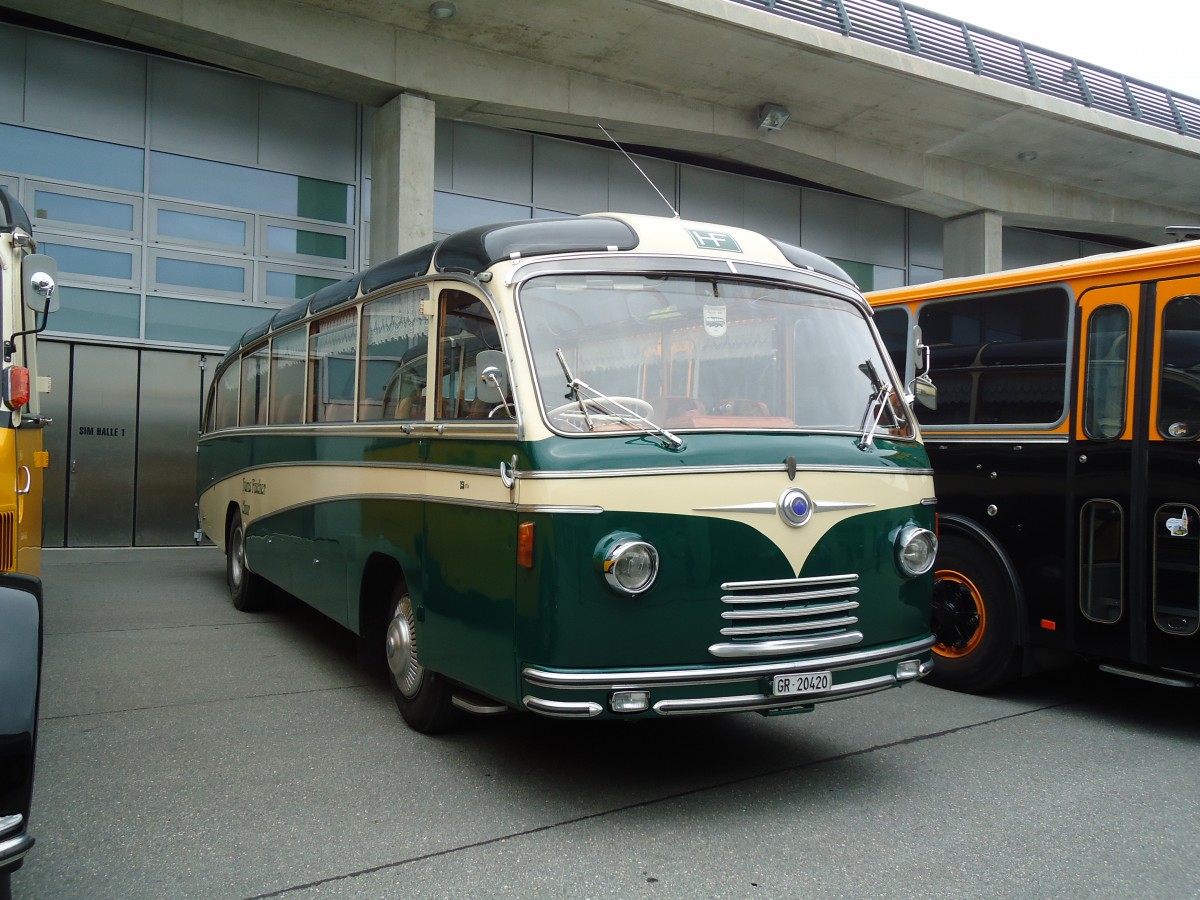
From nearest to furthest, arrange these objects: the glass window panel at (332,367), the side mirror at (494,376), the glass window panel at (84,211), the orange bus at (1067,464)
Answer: the side mirror at (494,376)
the orange bus at (1067,464)
the glass window panel at (332,367)
the glass window panel at (84,211)

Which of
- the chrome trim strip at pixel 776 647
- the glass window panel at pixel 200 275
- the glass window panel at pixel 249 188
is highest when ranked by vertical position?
the glass window panel at pixel 249 188

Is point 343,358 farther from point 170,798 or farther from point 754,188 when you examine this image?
point 754,188

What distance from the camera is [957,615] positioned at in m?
6.87

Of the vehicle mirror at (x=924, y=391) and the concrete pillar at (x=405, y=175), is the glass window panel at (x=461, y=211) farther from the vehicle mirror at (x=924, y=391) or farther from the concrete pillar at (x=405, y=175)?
the vehicle mirror at (x=924, y=391)

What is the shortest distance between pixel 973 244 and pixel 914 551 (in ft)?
55.2

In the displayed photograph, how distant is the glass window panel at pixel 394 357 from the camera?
5.61 meters

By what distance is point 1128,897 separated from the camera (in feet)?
12.1

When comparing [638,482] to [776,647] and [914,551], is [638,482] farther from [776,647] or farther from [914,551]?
[914,551]

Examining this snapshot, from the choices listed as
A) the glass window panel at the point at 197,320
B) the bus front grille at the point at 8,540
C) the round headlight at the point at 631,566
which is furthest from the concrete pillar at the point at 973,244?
the bus front grille at the point at 8,540

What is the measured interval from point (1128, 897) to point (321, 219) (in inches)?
564

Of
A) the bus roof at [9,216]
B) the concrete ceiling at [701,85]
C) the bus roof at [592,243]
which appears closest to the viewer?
the bus roof at [592,243]

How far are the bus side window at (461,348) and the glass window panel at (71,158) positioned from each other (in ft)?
36.0

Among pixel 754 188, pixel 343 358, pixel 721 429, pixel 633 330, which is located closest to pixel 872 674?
pixel 721 429

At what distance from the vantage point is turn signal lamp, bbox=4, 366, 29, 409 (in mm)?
5535
